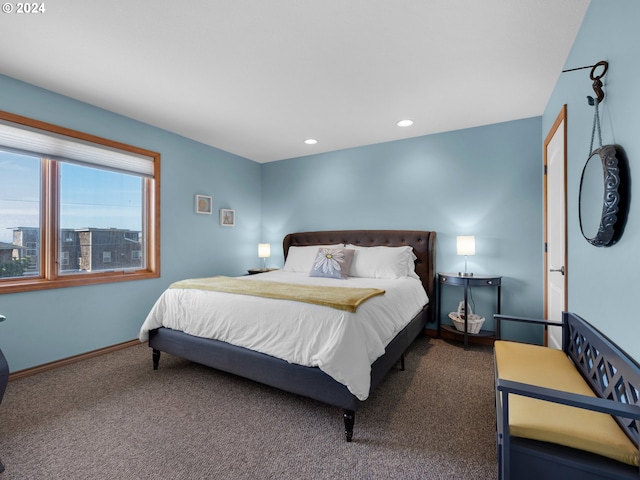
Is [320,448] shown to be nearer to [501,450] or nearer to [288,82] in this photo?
[501,450]

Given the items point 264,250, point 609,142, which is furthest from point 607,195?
point 264,250

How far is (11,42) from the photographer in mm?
1981

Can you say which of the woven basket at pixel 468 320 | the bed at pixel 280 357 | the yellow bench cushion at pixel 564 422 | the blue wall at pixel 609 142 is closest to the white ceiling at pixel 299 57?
the blue wall at pixel 609 142

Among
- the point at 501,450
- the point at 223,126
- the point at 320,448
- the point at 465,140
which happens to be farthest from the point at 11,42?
the point at 465,140

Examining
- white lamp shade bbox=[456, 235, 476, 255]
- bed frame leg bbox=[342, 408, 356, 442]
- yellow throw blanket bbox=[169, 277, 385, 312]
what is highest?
white lamp shade bbox=[456, 235, 476, 255]

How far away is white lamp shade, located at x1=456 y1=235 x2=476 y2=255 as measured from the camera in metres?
3.21

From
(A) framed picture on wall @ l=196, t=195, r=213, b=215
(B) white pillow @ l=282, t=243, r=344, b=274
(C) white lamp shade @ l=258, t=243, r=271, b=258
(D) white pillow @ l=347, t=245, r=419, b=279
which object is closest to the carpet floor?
(D) white pillow @ l=347, t=245, r=419, b=279

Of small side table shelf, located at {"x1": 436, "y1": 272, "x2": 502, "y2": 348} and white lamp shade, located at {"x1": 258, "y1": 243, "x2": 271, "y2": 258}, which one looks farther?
white lamp shade, located at {"x1": 258, "y1": 243, "x2": 271, "y2": 258}

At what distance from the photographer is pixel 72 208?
289 centimetres

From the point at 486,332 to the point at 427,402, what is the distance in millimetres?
1564

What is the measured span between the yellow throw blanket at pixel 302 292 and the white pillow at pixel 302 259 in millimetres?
1365

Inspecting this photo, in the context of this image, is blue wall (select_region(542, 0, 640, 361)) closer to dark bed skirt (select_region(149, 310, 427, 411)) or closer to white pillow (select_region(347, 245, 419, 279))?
dark bed skirt (select_region(149, 310, 427, 411))

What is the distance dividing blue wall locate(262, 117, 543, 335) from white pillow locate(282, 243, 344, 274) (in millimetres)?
603

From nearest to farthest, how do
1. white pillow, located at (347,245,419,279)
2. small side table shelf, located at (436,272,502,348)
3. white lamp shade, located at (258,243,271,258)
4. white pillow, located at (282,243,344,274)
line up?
small side table shelf, located at (436,272,502,348) < white pillow, located at (347,245,419,279) < white pillow, located at (282,243,344,274) < white lamp shade, located at (258,243,271,258)
